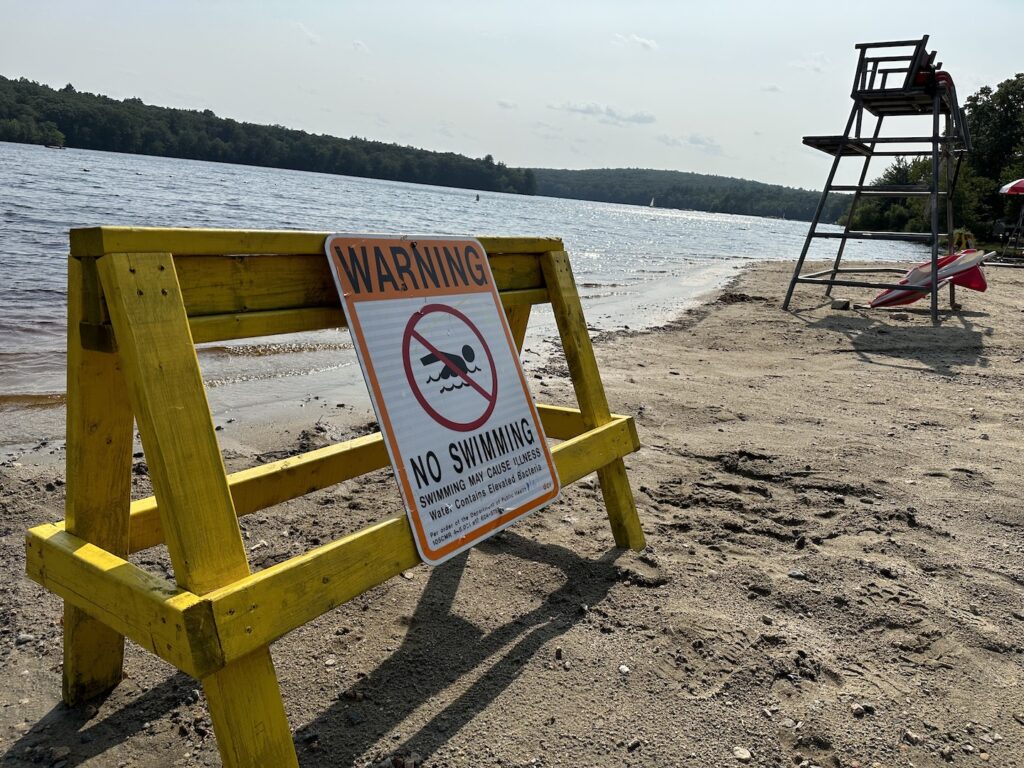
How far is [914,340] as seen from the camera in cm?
823

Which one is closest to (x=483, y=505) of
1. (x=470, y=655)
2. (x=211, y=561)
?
(x=470, y=655)

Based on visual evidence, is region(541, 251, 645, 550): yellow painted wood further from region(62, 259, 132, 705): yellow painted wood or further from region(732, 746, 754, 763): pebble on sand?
region(62, 259, 132, 705): yellow painted wood

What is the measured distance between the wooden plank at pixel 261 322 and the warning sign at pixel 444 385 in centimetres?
9

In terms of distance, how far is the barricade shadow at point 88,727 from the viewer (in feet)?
6.12

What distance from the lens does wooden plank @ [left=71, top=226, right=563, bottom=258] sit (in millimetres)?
1576

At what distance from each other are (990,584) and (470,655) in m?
2.02

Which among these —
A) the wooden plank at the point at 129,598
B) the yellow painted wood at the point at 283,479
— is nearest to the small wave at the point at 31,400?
the yellow painted wood at the point at 283,479

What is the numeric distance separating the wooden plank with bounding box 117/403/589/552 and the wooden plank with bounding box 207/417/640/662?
0.64 m

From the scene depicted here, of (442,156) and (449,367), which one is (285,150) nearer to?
(442,156)

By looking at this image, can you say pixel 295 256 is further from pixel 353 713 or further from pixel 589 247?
pixel 589 247

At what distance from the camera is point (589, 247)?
100ft

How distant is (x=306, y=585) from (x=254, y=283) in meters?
0.78

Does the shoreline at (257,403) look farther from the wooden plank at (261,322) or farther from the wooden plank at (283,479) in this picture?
the wooden plank at (261,322)

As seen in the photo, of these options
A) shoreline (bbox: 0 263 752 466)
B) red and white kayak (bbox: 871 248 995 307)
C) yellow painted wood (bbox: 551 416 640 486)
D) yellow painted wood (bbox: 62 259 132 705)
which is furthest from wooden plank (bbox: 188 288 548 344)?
red and white kayak (bbox: 871 248 995 307)
